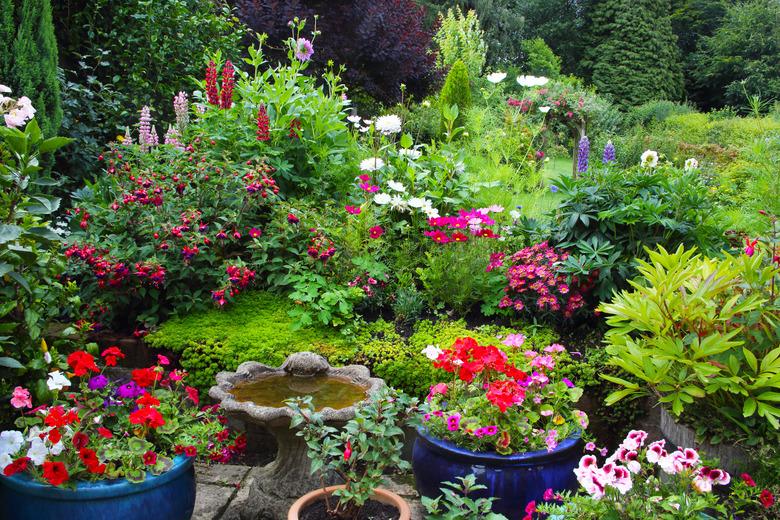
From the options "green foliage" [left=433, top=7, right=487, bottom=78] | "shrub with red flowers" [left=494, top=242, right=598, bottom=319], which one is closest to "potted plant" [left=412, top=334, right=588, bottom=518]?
"shrub with red flowers" [left=494, top=242, right=598, bottom=319]

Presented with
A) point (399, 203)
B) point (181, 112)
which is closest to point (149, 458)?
point (399, 203)

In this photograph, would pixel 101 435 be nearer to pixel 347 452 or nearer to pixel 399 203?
pixel 347 452

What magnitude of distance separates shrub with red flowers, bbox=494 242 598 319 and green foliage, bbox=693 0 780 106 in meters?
19.9

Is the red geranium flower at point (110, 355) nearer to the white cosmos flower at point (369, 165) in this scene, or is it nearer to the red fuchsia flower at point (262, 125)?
the red fuchsia flower at point (262, 125)

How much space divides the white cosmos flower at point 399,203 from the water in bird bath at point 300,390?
1.45 meters

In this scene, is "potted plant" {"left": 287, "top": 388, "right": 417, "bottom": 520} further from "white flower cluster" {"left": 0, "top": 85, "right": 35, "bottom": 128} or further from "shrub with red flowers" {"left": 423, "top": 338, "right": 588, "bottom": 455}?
"white flower cluster" {"left": 0, "top": 85, "right": 35, "bottom": 128}

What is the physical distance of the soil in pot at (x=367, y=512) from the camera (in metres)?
2.45

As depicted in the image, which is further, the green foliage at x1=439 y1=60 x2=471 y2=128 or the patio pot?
the green foliage at x1=439 y1=60 x2=471 y2=128

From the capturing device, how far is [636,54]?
22922mm

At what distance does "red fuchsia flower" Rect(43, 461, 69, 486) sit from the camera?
2.20 m

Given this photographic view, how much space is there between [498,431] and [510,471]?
15 cm

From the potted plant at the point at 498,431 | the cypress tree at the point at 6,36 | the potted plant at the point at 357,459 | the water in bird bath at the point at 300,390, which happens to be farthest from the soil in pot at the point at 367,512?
the cypress tree at the point at 6,36

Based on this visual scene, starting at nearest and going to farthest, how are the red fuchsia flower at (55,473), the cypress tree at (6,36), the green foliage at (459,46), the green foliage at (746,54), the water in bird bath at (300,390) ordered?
the red fuchsia flower at (55,473), the water in bird bath at (300,390), the cypress tree at (6,36), the green foliage at (459,46), the green foliage at (746,54)

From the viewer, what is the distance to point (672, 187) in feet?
12.1
